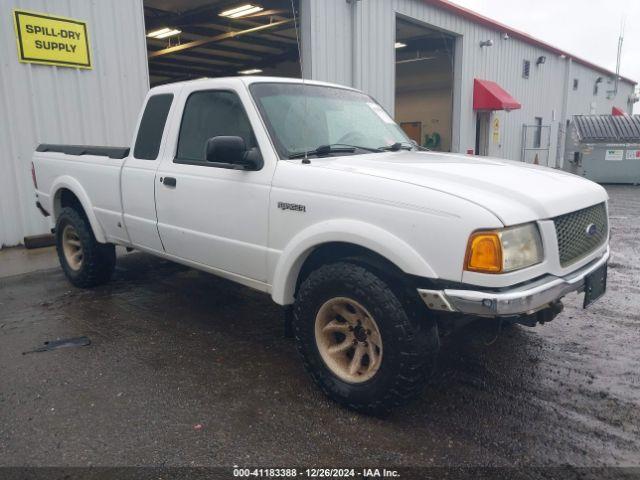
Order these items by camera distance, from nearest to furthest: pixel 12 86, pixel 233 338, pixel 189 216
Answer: pixel 189 216 → pixel 233 338 → pixel 12 86

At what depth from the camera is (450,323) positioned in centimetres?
286

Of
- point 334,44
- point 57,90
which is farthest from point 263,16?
point 57,90

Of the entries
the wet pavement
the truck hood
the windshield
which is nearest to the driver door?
the windshield

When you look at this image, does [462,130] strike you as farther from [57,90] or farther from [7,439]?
[7,439]

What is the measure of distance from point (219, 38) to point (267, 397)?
1465 cm

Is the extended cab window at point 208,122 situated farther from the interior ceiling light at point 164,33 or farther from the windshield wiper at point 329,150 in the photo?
the interior ceiling light at point 164,33

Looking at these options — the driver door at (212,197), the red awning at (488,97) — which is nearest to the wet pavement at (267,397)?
the driver door at (212,197)

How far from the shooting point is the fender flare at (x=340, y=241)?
2.57 m

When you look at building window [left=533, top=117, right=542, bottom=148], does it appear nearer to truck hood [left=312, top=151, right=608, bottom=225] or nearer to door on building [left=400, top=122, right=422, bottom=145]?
door on building [left=400, top=122, right=422, bottom=145]

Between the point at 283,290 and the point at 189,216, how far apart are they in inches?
44.6

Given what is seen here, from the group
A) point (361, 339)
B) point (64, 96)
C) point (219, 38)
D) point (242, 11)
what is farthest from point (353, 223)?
point (219, 38)

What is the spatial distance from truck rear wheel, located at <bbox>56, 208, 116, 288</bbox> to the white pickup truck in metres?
1.03

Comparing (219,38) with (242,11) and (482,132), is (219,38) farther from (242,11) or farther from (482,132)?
(482,132)

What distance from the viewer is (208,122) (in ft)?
12.7
